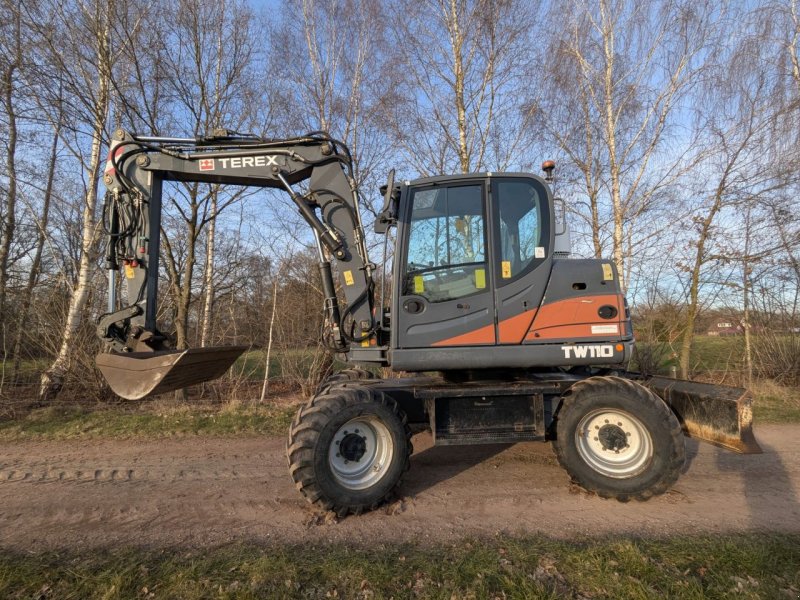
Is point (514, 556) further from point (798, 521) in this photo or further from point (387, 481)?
point (798, 521)

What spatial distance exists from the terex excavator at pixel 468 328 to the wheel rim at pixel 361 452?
1cm

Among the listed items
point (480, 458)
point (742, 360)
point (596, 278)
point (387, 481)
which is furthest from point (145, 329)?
point (742, 360)

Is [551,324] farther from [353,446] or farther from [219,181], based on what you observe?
[219,181]

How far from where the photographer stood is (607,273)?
15.4 feet

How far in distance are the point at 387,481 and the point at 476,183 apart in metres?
3.08

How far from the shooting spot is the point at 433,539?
3.55 metres

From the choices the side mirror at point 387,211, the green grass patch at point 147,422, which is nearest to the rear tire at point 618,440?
the side mirror at point 387,211

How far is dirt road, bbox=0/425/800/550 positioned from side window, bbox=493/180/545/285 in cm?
219

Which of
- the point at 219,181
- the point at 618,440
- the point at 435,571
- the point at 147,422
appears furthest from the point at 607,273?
the point at 147,422

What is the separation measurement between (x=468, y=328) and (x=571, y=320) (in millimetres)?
1071

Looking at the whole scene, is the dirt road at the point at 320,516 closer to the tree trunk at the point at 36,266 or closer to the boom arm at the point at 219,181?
the boom arm at the point at 219,181

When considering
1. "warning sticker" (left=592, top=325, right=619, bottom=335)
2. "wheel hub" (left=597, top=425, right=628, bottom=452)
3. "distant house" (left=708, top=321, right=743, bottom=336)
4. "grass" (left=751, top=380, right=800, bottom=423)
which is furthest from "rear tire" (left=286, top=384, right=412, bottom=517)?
"distant house" (left=708, top=321, right=743, bottom=336)

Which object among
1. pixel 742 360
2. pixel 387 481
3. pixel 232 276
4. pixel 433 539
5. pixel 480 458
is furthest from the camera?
pixel 232 276

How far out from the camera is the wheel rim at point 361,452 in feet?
13.8
